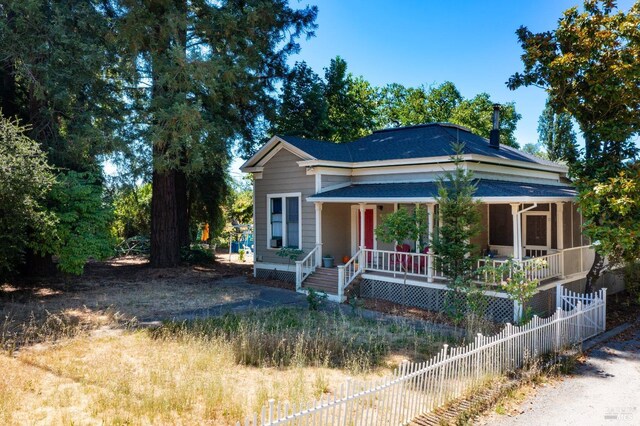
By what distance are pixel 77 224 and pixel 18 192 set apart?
2377 mm

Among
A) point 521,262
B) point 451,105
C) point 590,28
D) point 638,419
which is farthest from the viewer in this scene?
point 451,105

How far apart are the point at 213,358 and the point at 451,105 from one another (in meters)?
40.6

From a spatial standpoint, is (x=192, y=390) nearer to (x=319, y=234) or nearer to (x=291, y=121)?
(x=319, y=234)

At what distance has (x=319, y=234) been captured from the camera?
16.2 metres

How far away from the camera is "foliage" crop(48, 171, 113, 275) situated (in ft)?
45.1

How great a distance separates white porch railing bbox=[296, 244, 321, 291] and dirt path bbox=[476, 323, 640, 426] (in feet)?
30.0

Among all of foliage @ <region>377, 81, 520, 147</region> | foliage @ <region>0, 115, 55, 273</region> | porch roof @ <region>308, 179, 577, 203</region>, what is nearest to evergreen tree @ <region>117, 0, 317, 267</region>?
foliage @ <region>0, 115, 55, 273</region>

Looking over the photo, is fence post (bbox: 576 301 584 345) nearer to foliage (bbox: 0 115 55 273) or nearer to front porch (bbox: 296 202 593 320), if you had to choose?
front porch (bbox: 296 202 593 320)

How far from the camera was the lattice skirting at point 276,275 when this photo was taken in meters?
17.4

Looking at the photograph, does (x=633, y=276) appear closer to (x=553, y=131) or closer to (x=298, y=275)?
(x=298, y=275)

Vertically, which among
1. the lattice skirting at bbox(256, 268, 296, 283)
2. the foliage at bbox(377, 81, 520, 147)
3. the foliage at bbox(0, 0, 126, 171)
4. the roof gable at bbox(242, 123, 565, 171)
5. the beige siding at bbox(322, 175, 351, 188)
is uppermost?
the foliage at bbox(377, 81, 520, 147)

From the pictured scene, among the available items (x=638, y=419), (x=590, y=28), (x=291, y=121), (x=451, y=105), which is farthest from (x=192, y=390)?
(x=451, y=105)

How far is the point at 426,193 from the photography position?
44.7 ft

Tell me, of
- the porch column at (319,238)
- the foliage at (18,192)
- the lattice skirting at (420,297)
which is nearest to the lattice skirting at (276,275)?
the porch column at (319,238)
